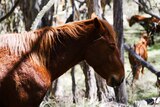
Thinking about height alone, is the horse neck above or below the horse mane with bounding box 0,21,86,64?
below

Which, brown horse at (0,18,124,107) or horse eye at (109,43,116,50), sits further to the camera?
horse eye at (109,43,116,50)

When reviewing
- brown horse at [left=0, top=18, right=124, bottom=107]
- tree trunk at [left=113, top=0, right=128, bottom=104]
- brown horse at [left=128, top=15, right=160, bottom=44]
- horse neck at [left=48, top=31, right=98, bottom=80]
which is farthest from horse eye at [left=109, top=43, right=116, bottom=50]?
brown horse at [left=128, top=15, right=160, bottom=44]

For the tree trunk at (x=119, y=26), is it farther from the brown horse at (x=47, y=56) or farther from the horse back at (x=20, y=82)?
the horse back at (x=20, y=82)

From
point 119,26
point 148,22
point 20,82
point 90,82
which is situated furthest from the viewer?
point 148,22

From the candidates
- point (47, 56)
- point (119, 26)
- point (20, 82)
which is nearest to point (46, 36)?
point (47, 56)

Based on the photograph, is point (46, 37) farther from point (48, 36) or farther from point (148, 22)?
point (148, 22)

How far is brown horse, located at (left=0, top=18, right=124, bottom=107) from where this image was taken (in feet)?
9.54

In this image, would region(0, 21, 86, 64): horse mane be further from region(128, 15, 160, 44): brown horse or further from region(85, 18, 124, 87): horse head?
region(128, 15, 160, 44): brown horse

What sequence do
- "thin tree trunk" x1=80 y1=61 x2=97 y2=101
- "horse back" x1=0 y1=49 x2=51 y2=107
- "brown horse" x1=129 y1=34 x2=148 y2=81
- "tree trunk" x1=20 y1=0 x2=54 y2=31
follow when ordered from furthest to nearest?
"brown horse" x1=129 y1=34 x2=148 y2=81, "thin tree trunk" x1=80 y1=61 x2=97 y2=101, "tree trunk" x1=20 y1=0 x2=54 y2=31, "horse back" x1=0 y1=49 x2=51 y2=107

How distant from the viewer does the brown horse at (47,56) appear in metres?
2.91

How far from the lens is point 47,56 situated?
3.08 metres

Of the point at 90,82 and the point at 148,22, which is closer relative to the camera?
the point at 90,82

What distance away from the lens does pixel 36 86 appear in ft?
9.69

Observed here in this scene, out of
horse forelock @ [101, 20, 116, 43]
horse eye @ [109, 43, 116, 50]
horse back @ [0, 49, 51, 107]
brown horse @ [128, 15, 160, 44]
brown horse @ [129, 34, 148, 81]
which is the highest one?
horse forelock @ [101, 20, 116, 43]
